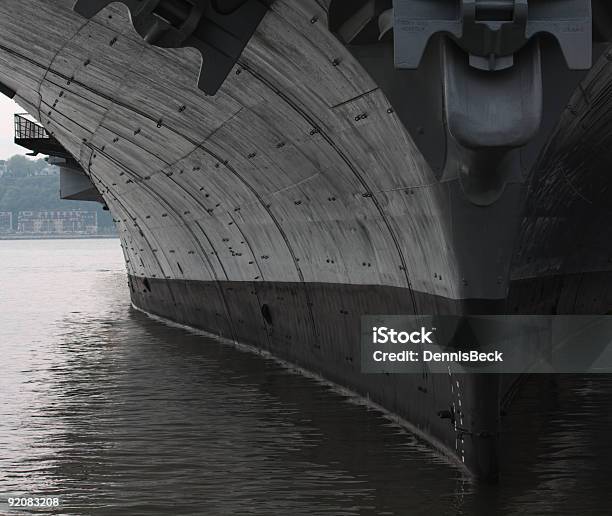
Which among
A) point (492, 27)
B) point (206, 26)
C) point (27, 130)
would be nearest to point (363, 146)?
point (206, 26)

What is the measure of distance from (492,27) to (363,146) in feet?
13.9

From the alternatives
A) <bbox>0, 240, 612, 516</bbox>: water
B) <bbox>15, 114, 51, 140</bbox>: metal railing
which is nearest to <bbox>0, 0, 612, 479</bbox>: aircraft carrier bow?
<bbox>0, 240, 612, 516</bbox>: water

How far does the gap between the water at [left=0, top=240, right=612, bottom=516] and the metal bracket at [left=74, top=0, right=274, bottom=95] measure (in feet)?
15.6

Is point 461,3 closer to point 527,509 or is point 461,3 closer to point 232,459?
point 527,509

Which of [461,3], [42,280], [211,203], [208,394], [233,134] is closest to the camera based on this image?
[461,3]

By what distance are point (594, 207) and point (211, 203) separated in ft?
29.0

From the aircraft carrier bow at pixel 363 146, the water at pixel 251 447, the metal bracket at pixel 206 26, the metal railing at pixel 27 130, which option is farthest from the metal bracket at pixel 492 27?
the metal railing at pixel 27 130

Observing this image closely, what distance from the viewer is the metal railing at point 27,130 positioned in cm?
3922

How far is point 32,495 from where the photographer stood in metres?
12.0

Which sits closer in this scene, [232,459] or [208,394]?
[232,459]

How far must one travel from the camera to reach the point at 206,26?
12203 mm

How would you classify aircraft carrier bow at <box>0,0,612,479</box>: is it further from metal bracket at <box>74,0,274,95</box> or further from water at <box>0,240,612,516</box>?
water at <box>0,240,612,516</box>

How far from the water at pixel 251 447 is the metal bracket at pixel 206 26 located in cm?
475

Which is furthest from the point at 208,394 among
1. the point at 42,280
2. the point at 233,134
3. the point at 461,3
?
the point at 42,280
